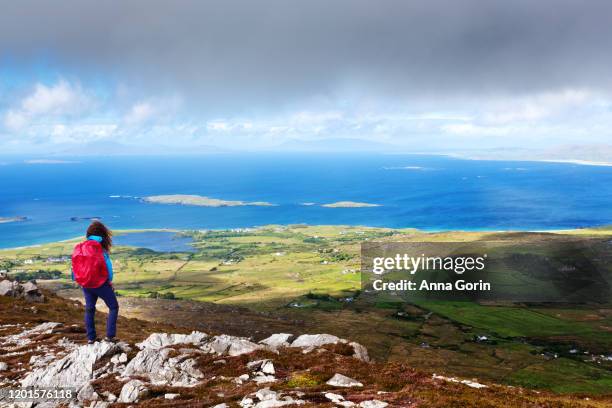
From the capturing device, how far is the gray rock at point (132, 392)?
49.2 ft

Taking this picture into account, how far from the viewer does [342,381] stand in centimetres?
1645

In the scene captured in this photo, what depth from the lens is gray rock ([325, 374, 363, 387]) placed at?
16.2 meters

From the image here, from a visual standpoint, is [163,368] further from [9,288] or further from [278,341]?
[9,288]

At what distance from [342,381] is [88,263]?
10.8 metres

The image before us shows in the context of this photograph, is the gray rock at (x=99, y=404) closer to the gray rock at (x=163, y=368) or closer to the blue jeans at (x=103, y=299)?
the gray rock at (x=163, y=368)

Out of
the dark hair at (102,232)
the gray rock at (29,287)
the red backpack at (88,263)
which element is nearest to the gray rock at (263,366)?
the red backpack at (88,263)

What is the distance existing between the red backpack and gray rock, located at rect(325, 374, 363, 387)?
9934mm

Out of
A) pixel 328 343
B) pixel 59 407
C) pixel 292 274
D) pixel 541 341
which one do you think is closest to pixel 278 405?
pixel 59 407

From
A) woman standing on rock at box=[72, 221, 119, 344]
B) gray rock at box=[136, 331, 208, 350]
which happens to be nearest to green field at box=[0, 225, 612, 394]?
gray rock at box=[136, 331, 208, 350]

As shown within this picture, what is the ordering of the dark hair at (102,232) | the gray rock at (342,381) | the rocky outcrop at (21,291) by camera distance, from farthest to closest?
the rocky outcrop at (21,291), the dark hair at (102,232), the gray rock at (342,381)

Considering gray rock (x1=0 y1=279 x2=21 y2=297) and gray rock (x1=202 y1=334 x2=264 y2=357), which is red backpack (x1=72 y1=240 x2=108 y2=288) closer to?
gray rock (x1=202 y1=334 x2=264 y2=357)

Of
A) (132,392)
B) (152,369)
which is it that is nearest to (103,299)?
(152,369)

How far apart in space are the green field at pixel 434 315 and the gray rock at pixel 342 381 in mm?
58476

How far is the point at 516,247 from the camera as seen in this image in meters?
173
